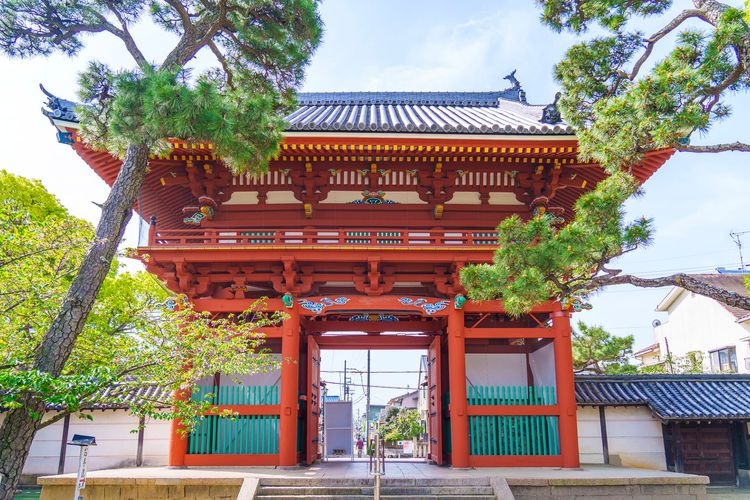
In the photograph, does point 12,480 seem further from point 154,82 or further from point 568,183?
point 568,183

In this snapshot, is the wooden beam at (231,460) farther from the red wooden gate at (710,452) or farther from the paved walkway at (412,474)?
the red wooden gate at (710,452)

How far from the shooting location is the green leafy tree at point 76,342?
17.4 feet

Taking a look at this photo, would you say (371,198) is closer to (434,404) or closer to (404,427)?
(434,404)

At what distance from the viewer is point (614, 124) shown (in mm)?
5945

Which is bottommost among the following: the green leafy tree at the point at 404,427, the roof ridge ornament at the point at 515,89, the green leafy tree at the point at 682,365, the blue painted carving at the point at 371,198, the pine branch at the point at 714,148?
the green leafy tree at the point at 404,427

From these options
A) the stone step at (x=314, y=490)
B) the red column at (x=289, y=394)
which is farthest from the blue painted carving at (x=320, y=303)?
the stone step at (x=314, y=490)

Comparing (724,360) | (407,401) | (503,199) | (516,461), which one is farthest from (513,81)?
(407,401)

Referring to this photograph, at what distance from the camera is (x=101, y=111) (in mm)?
7262

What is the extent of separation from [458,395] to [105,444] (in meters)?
7.41

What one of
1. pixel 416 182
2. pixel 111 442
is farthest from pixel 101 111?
pixel 111 442

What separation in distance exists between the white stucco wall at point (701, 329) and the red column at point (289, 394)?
21425 mm

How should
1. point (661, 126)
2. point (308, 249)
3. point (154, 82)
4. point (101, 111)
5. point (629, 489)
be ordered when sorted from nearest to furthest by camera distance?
point (661, 126)
point (154, 82)
point (101, 111)
point (629, 489)
point (308, 249)

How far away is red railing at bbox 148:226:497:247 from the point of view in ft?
33.8

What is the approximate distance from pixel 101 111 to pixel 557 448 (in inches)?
358
